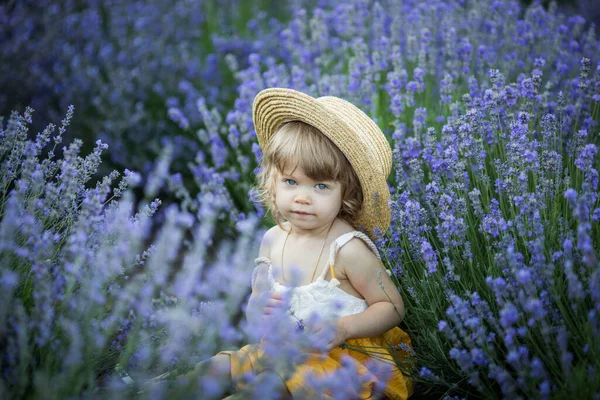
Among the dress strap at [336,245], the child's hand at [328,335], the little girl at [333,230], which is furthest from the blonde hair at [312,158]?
the child's hand at [328,335]

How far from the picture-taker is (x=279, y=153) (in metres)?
2.11

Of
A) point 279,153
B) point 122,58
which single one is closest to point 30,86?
point 122,58

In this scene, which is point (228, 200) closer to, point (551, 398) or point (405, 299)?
point (405, 299)

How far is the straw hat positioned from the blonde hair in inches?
1.6

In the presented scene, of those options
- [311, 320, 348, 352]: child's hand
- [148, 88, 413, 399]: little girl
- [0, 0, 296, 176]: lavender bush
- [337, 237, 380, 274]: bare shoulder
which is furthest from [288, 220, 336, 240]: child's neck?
[0, 0, 296, 176]: lavender bush

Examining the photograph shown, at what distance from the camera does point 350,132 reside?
2061mm

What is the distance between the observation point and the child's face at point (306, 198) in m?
2.07

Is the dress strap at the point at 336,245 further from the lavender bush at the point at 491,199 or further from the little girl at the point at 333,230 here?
the lavender bush at the point at 491,199

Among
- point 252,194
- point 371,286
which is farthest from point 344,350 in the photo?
point 252,194

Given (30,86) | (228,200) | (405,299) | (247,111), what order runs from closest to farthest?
(405,299) → (228,200) → (247,111) → (30,86)

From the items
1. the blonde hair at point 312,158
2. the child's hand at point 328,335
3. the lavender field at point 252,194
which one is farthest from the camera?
the blonde hair at point 312,158

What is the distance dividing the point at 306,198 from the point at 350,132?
10.6 inches

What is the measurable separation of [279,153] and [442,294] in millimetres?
755

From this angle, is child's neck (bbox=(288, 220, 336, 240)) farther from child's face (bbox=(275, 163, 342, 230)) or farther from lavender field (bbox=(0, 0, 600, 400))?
lavender field (bbox=(0, 0, 600, 400))
